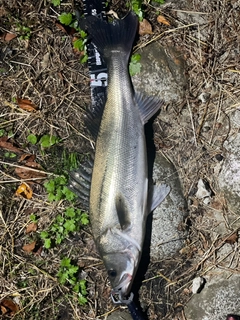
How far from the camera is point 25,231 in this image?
4.75 m

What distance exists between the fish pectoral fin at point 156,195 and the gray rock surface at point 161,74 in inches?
34.2

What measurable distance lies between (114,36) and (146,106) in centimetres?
71

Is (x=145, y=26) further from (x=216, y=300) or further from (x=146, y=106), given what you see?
(x=216, y=300)

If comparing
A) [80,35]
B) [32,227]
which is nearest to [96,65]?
[80,35]

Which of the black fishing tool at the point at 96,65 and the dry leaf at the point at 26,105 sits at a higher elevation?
the black fishing tool at the point at 96,65

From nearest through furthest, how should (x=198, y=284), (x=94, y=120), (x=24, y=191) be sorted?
(x=94, y=120) → (x=198, y=284) → (x=24, y=191)

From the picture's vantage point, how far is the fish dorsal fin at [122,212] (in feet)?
13.7

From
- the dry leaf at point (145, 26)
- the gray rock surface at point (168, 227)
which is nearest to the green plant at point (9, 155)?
the gray rock surface at point (168, 227)

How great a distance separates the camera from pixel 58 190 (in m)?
4.66

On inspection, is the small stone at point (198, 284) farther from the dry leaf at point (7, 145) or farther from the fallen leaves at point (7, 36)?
the fallen leaves at point (7, 36)

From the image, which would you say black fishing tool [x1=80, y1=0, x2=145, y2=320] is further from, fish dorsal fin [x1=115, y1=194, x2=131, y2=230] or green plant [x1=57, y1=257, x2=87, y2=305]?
green plant [x1=57, y1=257, x2=87, y2=305]

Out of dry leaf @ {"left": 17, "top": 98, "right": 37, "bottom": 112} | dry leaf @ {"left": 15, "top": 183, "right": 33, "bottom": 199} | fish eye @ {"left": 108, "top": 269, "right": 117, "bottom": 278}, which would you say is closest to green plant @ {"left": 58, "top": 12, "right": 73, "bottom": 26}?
dry leaf @ {"left": 17, "top": 98, "right": 37, "bottom": 112}

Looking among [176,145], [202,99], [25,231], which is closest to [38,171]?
[25,231]

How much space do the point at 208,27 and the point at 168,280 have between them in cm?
248
